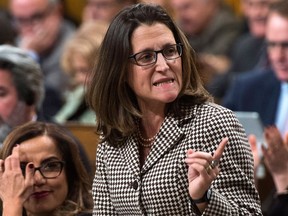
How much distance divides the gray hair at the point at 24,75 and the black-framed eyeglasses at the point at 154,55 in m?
1.35

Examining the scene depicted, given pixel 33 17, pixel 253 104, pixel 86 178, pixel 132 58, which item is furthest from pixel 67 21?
pixel 132 58

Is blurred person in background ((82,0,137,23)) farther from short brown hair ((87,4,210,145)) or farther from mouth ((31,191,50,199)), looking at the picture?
short brown hair ((87,4,210,145))

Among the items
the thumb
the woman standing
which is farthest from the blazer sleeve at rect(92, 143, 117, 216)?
the thumb

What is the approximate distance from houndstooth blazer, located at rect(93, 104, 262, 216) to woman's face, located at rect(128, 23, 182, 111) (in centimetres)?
10

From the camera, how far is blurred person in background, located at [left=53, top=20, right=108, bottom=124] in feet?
18.8

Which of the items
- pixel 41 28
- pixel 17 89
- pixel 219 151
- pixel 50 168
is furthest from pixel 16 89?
pixel 41 28

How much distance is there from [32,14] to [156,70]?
4030mm

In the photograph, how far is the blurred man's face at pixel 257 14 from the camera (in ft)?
21.7

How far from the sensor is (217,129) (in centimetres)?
314

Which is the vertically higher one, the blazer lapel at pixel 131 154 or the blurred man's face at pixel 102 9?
the blurred man's face at pixel 102 9

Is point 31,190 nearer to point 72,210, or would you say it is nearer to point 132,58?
point 72,210

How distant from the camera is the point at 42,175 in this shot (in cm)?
361

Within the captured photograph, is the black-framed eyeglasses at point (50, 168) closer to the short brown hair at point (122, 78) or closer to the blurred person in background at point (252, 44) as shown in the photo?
the short brown hair at point (122, 78)

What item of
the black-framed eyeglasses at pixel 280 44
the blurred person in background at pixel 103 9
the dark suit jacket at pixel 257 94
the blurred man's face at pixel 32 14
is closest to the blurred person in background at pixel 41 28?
the blurred man's face at pixel 32 14
